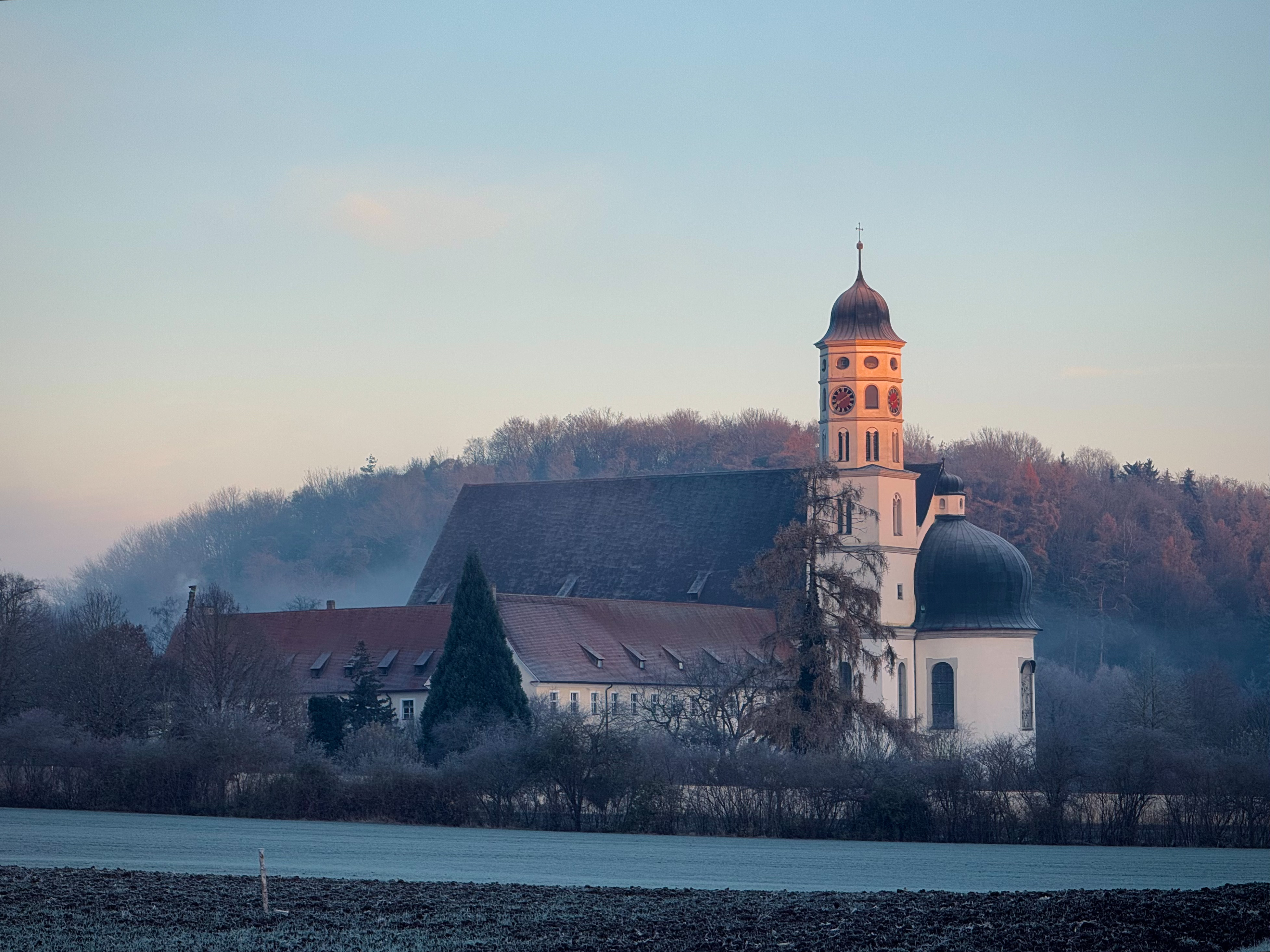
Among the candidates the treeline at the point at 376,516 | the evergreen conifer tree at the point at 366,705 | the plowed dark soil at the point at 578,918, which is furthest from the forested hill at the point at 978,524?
the plowed dark soil at the point at 578,918

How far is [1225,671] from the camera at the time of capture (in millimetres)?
111562

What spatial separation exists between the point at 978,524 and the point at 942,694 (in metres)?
32.9

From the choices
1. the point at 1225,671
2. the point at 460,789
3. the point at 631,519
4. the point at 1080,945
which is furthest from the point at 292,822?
the point at 1225,671

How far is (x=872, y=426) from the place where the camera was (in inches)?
3556

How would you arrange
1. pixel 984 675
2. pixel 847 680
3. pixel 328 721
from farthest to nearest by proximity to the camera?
pixel 984 675 → pixel 328 721 → pixel 847 680

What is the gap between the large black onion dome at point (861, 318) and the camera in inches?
3578

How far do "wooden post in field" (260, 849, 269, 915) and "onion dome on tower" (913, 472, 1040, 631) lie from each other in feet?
202

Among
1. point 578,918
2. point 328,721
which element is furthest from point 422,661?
point 578,918

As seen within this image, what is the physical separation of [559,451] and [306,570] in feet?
76.7

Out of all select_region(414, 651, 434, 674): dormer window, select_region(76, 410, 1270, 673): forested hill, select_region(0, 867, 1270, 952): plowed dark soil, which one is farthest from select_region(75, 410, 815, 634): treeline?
select_region(0, 867, 1270, 952): plowed dark soil

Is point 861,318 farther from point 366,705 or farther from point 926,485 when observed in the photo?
point 366,705

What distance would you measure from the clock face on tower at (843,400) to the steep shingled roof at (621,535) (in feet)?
12.1

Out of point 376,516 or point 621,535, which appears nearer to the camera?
point 621,535

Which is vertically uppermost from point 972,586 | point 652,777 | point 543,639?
point 972,586
